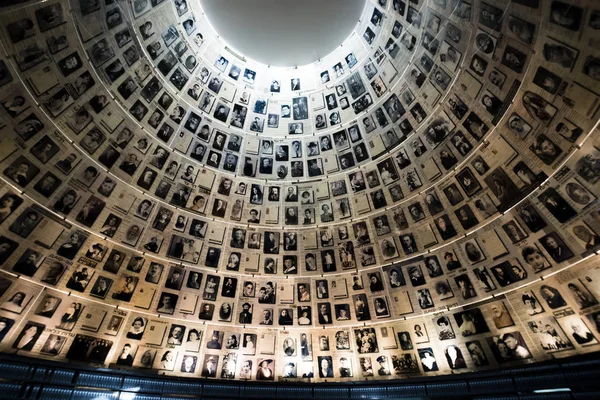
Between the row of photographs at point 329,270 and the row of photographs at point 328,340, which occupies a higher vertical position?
the row of photographs at point 329,270

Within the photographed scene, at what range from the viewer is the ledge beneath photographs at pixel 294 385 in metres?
10.2

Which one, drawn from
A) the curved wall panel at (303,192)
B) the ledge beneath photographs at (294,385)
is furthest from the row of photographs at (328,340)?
the ledge beneath photographs at (294,385)

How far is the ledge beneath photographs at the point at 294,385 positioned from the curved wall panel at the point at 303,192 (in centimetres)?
57

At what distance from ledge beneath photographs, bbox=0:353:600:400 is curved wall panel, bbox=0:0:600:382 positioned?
565mm

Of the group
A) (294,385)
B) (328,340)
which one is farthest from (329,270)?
(294,385)

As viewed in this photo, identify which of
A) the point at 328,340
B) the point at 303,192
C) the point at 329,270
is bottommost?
the point at 328,340

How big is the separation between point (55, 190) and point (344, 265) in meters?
12.1

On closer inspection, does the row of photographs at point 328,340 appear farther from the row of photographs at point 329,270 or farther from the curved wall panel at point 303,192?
the row of photographs at point 329,270

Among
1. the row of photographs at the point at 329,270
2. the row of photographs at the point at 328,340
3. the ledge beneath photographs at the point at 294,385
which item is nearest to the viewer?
the ledge beneath photographs at the point at 294,385

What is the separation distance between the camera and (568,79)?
1002 centimetres

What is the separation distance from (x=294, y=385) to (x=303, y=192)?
8.76 m

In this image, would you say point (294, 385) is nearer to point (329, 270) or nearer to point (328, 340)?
point (328, 340)

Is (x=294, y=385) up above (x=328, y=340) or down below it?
below

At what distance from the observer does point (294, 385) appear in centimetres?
1402
